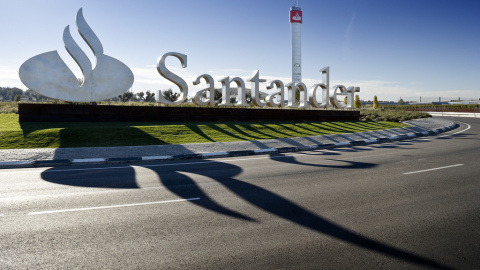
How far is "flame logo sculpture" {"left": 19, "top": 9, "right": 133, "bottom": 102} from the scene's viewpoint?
58.4 feet

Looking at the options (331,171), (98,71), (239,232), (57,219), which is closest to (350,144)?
(331,171)

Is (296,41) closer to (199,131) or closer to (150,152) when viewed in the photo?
(199,131)

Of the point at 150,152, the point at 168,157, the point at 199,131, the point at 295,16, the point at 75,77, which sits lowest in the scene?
the point at 168,157

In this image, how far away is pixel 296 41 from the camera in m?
87.0

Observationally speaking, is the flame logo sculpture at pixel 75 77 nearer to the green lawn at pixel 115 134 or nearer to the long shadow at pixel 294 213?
the green lawn at pixel 115 134

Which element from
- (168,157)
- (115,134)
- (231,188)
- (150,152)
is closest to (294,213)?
(231,188)

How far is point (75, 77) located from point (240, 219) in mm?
17409

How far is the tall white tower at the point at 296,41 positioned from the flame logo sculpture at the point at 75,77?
234 ft

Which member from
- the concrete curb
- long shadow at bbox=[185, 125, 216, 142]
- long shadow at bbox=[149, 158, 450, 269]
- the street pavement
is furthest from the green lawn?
long shadow at bbox=[149, 158, 450, 269]

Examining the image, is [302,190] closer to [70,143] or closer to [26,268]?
[26,268]

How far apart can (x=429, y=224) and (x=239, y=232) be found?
2.96 meters

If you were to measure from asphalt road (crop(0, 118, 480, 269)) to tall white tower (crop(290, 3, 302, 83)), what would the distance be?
8038 centimetres

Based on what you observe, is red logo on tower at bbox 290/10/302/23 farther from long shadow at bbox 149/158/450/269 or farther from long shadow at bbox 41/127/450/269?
long shadow at bbox 149/158/450/269

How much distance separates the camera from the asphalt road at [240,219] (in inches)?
147
